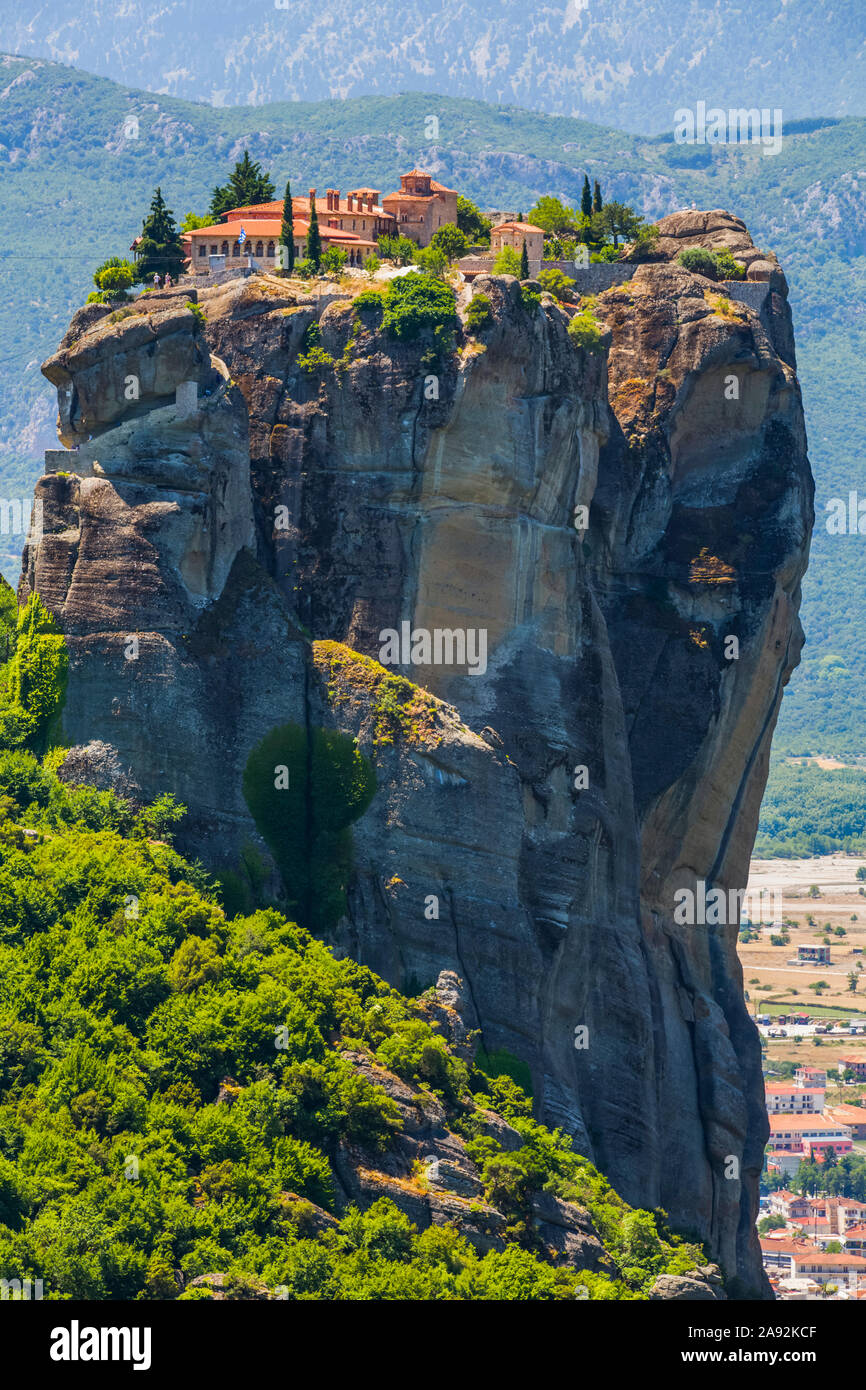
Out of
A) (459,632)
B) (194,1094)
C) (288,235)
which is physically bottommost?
(194,1094)

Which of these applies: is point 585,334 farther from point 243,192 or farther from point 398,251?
point 243,192

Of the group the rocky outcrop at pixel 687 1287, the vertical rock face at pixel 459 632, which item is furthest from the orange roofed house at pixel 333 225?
the rocky outcrop at pixel 687 1287

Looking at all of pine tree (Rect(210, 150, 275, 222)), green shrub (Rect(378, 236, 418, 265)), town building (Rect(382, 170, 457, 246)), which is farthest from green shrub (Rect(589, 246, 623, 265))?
pine tree (Rect(210, 150, 275, 222))

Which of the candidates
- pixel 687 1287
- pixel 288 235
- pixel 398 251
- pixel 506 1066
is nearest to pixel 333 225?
pixel 398 251

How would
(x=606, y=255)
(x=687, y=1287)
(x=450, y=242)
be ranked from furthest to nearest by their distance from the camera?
(x=606, y=255) < (x=450, y=242) < (x=687, y=1287)

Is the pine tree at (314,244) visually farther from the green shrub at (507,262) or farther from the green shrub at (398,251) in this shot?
the green shrub at (507,262)
